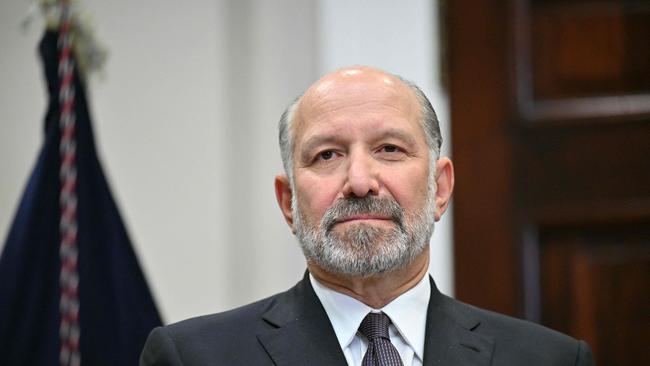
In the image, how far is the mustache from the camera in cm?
199

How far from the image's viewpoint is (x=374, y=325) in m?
2.02

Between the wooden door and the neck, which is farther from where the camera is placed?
the wooden door

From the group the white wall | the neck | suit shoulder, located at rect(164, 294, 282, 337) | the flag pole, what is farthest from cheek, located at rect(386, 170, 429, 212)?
the white wall

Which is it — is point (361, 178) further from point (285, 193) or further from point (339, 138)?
point (285, 193)

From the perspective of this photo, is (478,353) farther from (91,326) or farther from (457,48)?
(457,48)

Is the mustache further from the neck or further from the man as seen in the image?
the neck

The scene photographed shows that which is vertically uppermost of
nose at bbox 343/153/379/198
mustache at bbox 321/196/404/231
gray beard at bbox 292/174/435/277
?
nose at bbox 343/153/379/198

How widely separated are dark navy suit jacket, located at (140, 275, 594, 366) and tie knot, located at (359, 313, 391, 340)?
2.4 inches

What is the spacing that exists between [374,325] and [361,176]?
0.29 m

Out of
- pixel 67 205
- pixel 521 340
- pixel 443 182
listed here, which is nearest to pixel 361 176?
pixel 443 182

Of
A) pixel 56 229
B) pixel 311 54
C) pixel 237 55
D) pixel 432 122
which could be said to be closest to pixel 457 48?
pixel 311 54

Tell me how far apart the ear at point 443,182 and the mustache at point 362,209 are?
199mm

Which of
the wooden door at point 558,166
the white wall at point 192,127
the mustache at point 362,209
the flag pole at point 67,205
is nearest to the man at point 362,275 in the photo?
the mustache at point 362,209

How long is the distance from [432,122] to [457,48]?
106 cm
